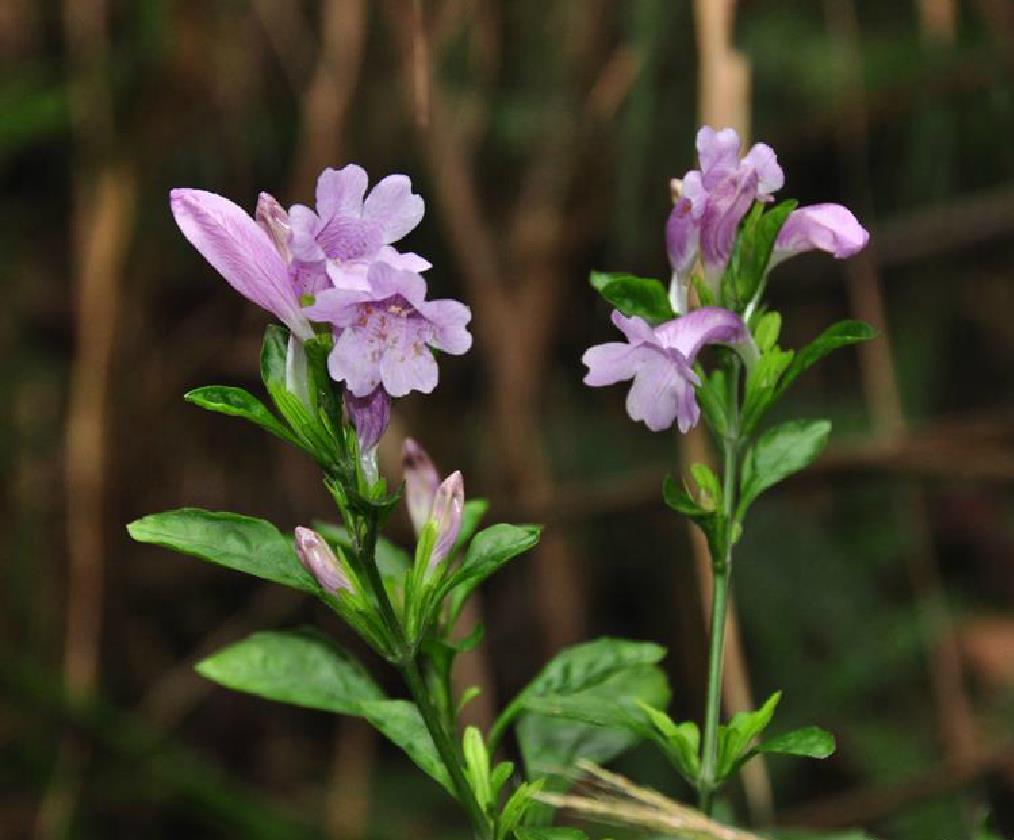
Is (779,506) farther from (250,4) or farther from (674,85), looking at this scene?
(250,4)

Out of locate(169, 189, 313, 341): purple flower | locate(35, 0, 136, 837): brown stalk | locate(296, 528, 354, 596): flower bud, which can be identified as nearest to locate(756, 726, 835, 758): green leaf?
locate(296, 528, 354, 596): flower bud

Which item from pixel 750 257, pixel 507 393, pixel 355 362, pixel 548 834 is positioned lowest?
pixel 548 834

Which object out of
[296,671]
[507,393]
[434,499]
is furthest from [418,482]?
[507,393]

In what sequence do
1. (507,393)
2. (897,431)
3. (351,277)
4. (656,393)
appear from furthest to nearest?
(507,393), (897,431), (656,393), (351,277)

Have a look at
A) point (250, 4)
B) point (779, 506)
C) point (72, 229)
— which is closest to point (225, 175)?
point (250, 4)

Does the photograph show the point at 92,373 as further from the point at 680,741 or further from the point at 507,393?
the point at 680,741

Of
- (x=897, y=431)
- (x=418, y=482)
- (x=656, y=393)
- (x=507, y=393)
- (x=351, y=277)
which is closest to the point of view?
(x=351, y=277)

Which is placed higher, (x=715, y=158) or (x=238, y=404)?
(x=715, y=158)
